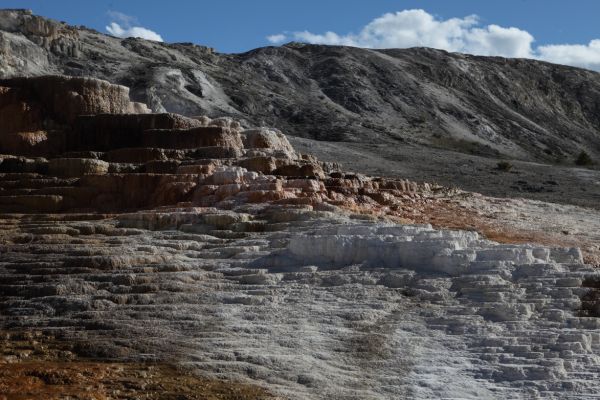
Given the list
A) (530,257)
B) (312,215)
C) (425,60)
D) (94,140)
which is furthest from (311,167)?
(425,60)

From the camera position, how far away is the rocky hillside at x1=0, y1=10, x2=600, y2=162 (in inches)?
1473

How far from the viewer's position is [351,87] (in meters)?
48.9

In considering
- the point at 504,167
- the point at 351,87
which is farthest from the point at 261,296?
the point at 351,87

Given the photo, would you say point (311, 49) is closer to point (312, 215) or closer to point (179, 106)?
point (179, 106)

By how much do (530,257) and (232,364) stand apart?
184 inches

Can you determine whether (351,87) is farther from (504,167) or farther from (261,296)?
(261,296)

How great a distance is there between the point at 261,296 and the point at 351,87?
132ft

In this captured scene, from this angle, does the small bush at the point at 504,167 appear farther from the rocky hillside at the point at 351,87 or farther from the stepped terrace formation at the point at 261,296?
the stepped terrace formation at the point at 261,296

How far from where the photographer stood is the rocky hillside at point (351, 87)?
37406 millimetres

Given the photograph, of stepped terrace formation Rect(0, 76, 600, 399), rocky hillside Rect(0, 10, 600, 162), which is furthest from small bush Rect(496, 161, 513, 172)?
stepped terrace formation Rect(0, 76, 600, 399)

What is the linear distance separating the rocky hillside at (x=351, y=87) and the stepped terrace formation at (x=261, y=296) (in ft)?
58.4

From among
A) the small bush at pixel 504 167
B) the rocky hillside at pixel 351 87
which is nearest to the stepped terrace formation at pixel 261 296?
the small bush at pixel 504 167

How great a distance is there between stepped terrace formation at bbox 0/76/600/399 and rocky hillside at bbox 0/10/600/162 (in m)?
17.8

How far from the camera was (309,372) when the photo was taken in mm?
8000
